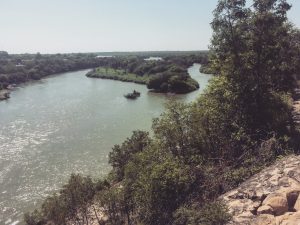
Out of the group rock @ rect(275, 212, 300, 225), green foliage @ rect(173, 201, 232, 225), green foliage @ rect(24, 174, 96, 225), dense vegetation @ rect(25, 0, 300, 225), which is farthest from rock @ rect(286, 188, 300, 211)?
green foliage @ rect(24, 174, 96, 225)

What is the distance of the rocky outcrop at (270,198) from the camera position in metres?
11.1

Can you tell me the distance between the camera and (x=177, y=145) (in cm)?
2423

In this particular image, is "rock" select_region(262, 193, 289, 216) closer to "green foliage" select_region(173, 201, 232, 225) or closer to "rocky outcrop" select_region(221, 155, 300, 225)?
"rocky outcrop" select_region(221, 155, 300, 225)

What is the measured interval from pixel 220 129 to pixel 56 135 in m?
37.5

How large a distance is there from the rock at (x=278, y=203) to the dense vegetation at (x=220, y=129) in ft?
18.4

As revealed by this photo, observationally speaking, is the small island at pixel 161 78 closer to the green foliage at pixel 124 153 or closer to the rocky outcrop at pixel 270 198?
the green foliage at pixel 124 153

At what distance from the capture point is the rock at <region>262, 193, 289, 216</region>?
11.3 meters

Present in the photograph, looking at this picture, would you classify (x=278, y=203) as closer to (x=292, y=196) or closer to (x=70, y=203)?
(x=292, y=196)

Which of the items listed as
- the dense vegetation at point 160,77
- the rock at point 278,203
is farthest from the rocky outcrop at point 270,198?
the dense vegetation at point 160,77

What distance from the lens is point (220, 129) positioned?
23047 millimetres

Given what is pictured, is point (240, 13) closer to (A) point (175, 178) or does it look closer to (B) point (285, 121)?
(B) point (285, 121)

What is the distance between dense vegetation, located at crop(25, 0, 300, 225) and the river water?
1086cm

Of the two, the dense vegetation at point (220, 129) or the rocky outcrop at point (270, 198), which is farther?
the dense vegetation at point (220, 129)

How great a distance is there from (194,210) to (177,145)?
10.3 meters
